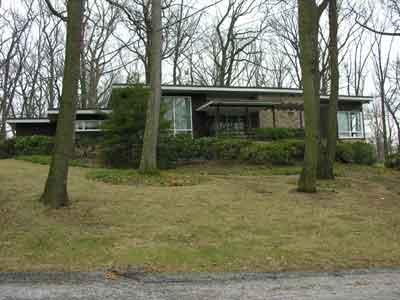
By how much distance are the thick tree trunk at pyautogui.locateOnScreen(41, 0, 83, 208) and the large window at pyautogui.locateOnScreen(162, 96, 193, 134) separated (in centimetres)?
1239

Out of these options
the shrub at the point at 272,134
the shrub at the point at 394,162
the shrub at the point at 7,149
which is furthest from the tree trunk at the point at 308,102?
the shrub at the point at 7,149

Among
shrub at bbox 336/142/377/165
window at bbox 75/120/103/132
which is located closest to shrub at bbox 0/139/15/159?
window at bbox 75/120/103/132

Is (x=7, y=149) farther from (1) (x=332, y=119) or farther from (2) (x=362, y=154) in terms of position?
(2) (x=362, y=154)

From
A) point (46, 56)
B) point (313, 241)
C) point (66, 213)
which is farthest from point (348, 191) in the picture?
point (46, 56)

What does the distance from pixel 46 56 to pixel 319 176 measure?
24643mm

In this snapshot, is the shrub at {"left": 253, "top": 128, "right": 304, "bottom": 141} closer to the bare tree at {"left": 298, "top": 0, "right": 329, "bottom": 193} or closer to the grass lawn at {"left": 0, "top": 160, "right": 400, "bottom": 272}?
the grass lawn at {"left": 0, "top": 160, "right": 400, "bottom": 272}

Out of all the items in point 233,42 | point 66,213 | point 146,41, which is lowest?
point 66,213

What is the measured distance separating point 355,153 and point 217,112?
7397mm

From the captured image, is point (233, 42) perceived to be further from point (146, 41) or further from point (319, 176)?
point (319, 176)

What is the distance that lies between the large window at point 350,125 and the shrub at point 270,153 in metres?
8.11

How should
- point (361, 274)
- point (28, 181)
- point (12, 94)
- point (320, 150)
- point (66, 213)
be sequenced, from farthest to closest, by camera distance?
1. point (12, 94)
2. point (320, 150)
3. point (28, 181)
4. point (66, 213)
5. point (361, 274)

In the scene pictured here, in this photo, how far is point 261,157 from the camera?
15844 millimetres

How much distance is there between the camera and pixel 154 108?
11.8m

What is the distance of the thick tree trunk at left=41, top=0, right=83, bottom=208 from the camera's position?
23.2ft
